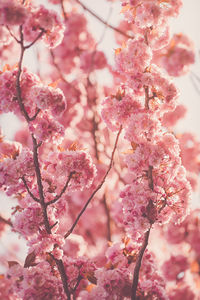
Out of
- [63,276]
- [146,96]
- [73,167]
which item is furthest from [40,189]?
[146,96]

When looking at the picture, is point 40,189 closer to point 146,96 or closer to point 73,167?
point 73,167

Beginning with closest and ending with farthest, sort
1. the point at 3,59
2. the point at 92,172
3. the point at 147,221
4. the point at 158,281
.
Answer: the point at 147,221 → the point at 92,172 → the point at 158,281 → the point at 3,59

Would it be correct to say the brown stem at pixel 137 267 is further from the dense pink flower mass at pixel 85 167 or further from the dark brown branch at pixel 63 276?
the dark brown branch at pixel 63 276

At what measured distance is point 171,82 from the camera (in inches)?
81.4

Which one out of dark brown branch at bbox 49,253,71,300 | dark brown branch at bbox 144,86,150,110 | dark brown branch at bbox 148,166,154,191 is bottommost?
dark brown branch at bbox 49,253,71,300

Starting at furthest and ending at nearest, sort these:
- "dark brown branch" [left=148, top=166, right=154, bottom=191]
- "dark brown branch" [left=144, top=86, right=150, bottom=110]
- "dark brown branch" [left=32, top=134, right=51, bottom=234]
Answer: "dark brown branch" [left=144, top=86, right=150, bottom=110]
"dark brown branch" [left=148, top=166, right=154, bottom=191]
"dark brown branch" [left=32, top=134, right=51, bottom=234]

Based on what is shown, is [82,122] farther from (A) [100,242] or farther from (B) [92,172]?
(B) [92,172]

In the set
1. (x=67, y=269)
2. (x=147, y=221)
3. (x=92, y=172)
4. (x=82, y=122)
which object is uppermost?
(x=82, y=122)

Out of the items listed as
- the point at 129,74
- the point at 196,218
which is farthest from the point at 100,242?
the point at 129,74

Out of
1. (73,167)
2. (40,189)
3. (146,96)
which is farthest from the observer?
(146,96)

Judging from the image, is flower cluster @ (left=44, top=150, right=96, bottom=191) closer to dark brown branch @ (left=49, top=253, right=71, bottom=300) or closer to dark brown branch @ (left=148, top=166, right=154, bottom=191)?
dark brown branch @ (left=148, top=166, right=154, bottom=191)

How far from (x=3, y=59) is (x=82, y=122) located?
138 cm

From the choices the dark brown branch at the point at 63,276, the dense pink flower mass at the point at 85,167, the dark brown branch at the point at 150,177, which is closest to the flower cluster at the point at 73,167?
the dense pink flower mass at the point at 85,167

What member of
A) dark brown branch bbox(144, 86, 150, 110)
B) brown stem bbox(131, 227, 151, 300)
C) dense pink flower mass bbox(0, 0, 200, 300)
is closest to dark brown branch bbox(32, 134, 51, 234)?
dense pink flower mass bbox(0, 0, 200, 300)
